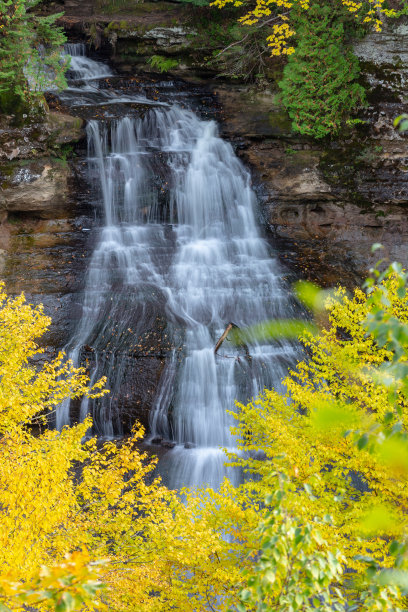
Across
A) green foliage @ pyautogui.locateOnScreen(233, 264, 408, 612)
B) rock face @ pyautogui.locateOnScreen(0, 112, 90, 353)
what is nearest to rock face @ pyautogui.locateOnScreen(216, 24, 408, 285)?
rock face @ pyautogui.locateOnScreen(0, 112, 90, 353)

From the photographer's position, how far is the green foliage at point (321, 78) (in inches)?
638

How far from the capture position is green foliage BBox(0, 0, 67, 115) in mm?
13891

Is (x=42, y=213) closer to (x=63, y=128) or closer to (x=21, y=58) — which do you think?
(x=63, y=128)

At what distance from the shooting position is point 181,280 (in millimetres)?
14328

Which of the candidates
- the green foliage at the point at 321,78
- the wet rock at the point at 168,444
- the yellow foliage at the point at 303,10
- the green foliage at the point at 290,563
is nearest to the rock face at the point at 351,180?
the green foliage at the point at 321,78

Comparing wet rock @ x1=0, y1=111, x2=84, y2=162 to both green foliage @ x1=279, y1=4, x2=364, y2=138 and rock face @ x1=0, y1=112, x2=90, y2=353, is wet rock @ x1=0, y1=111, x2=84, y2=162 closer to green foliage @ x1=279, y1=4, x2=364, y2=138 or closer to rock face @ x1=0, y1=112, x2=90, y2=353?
rock face @ x1=0, y1=112, x2=90, y2=353

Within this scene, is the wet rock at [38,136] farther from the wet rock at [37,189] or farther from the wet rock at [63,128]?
the wet rock at [37,189]

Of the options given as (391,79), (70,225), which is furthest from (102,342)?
(391,79)

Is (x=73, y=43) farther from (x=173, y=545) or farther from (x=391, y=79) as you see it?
(x=173, y=545)

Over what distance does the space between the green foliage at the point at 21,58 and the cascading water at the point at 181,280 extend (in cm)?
204

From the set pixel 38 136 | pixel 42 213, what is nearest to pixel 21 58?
pixel 38 136

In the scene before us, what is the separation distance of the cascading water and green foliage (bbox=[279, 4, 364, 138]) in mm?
2725

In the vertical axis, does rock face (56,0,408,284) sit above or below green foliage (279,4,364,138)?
below

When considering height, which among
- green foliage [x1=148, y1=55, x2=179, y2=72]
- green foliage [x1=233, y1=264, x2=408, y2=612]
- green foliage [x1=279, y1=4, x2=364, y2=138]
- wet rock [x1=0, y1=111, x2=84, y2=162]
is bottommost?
green foliage [x1=233, y1=264, x2=408, y2=612]
